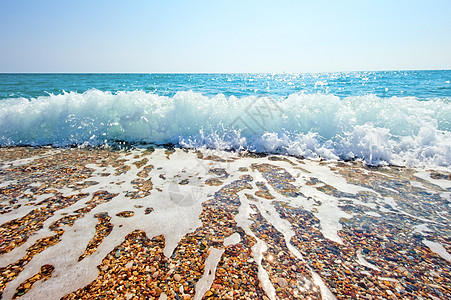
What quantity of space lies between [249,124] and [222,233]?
4616 millimetres

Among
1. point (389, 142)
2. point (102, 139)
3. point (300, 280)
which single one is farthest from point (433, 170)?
point (102, 139)

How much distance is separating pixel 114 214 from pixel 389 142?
6370mm

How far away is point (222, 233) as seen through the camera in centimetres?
253

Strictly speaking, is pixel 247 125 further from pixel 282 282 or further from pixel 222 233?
pixel 282 282

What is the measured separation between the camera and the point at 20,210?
2.93 metres

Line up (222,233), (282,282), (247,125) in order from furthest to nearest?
(247,125) → (222,233) → (282,282)

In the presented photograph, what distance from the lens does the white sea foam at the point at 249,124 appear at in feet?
18.0

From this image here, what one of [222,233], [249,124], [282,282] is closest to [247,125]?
[249,124]

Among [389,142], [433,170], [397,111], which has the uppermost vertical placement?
[397,111]

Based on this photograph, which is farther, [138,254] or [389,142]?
[389,142]

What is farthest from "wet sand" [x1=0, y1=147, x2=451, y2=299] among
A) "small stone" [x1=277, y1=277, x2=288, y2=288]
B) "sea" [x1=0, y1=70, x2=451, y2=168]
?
"sea" [x1=0, y1=70, x2=451, y2=168]

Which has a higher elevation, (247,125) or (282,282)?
(247,125)

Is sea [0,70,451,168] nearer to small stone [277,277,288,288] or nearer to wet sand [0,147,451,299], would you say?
wet sand [0,147,451,299]

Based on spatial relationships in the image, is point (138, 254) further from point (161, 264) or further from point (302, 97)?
point (302, 97)
